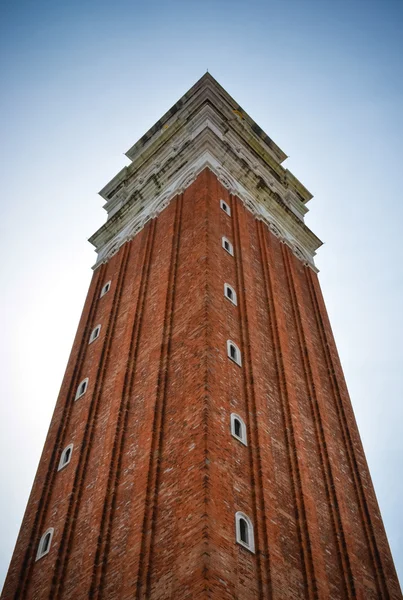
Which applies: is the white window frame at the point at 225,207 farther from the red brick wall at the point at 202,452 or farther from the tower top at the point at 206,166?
the tower top at the point at 206,166

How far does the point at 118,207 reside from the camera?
3234cm

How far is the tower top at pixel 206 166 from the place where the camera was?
28.1 m

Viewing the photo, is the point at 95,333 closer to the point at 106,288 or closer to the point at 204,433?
the point at 106,288

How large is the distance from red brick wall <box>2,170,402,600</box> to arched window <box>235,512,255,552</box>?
0.17 m

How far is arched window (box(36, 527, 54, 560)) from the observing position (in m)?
16.7

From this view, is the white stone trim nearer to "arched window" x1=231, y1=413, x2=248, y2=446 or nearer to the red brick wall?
the red brick wall

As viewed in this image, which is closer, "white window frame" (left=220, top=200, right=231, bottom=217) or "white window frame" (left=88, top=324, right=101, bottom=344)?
"white window frame" (left=88, top=324, right=101, bottom=344)

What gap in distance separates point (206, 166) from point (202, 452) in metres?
15.2

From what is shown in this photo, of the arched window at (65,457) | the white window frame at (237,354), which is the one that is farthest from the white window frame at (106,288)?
the white window frame at (237,354)

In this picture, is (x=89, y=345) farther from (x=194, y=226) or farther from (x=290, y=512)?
(x=290, y=512)

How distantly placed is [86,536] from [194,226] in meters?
11.4

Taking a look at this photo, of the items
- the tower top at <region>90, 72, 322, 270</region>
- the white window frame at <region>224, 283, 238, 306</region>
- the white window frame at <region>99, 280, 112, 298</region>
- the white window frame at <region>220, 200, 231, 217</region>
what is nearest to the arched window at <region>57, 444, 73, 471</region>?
the white window frame at <region>224, 283, 238, 306</region>

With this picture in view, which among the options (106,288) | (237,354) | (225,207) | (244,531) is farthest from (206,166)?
(244,531)

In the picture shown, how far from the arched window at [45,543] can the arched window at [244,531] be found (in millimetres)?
5779
